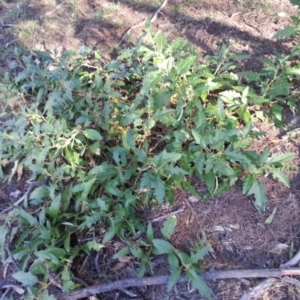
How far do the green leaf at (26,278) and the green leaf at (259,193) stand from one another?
148cm

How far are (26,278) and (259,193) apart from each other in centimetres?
159

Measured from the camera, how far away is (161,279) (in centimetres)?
257

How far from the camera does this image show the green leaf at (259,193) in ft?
8.65

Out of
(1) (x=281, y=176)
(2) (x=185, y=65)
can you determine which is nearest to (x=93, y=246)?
(1) (x=281, y=176)

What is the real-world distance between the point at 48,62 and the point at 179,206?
193 centimetres

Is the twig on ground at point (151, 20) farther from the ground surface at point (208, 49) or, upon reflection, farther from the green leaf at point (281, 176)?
the green leaf at point (281, 176)

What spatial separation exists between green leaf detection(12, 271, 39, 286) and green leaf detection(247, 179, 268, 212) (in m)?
1.48

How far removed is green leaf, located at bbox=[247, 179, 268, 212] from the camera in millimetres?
2637

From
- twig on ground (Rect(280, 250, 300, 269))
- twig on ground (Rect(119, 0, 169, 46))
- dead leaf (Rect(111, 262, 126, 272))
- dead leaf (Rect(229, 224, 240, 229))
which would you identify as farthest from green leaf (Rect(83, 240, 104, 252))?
twig on ground (Rect(119, 0, 169, 46))

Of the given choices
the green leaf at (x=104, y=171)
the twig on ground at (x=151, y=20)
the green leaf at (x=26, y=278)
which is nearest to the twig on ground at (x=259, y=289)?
the green leaf at (x=104, y=171)

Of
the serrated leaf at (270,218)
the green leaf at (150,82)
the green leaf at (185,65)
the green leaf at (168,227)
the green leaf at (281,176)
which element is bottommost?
the green leaf at (168,227)

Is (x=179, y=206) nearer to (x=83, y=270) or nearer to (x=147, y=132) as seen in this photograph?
(x=147, y=132)

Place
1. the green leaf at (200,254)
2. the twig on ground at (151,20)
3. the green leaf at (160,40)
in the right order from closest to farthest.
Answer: the green leaf at (200,254), the green leaf at (160,40), the twig on ground at (151,20)

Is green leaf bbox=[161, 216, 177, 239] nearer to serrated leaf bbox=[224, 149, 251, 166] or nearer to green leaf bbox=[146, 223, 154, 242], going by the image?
green leaf bbox=[146, 223, 154, 242]
